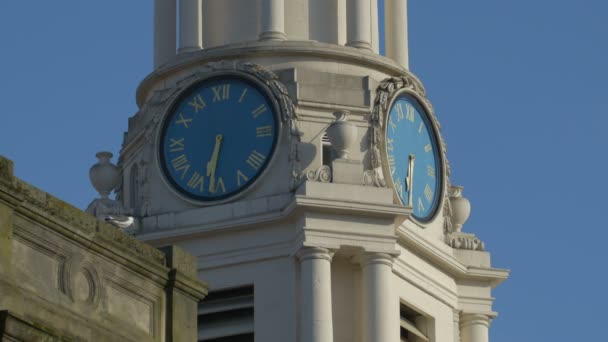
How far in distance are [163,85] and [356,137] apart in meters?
4.96

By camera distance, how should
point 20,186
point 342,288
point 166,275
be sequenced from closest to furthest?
point 20,186 < point 166,275 < point 342,288

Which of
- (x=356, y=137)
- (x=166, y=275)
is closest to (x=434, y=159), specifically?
(x=356, y=137)

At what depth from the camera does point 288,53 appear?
6188 cm

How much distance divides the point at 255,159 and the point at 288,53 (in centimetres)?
262

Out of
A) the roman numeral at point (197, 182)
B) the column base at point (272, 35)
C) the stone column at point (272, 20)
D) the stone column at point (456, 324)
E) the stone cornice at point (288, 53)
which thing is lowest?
the stone column at point (456, 324)

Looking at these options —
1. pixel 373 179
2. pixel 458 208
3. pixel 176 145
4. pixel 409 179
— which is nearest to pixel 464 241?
pixel 458 208

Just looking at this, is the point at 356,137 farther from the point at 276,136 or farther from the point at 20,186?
the point at 20,186

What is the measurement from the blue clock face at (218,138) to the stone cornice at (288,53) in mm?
672

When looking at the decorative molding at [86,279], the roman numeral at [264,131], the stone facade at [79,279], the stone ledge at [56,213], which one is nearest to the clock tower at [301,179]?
the roman numeral at [264,131]

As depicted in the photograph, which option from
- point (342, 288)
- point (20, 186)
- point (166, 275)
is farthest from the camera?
point (342, 288)

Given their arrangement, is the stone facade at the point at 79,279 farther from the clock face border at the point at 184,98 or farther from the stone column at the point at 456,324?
the stone column at the point at 456,324

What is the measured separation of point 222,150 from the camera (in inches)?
2405

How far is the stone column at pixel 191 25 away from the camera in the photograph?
62.9 m

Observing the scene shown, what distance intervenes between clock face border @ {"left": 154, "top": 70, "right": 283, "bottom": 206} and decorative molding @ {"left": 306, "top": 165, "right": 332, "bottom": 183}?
3.82 feet
